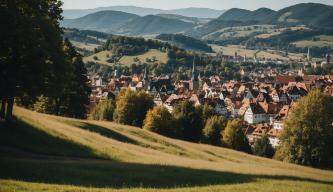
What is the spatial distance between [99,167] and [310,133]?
46.1 metres

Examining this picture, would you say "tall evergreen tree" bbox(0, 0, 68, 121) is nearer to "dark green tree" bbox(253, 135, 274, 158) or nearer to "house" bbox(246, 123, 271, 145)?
"dark green tree" bbox(253, 135, 274, 158)

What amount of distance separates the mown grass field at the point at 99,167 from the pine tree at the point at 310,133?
22461 mm

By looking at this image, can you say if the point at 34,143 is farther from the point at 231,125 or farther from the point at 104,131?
the point at 231,125

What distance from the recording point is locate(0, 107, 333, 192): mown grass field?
2581 cm

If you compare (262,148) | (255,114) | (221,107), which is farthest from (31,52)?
(221,107)

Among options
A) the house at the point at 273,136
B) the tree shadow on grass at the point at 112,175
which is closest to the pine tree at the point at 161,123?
the house at the point at 273,136

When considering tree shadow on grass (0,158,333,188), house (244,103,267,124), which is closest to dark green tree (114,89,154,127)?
tree shadow on grass (0,158,333,188)

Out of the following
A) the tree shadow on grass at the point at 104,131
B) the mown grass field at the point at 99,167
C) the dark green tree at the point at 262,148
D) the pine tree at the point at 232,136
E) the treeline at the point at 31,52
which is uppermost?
the treeline at the point at 31,52

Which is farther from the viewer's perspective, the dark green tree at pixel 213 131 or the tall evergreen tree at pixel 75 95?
the dark green tree at pixel 213 131

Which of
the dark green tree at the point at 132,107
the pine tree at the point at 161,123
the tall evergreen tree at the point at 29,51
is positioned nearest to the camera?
→ the tall evergreen tree at the point at 29,51

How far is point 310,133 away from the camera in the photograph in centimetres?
6931

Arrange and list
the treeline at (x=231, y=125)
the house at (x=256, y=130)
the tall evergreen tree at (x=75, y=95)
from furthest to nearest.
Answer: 1. the house at (x=256, y=130)
2. the treeline at (x=231, y=125)
3. the tall evergreen tree at (x=75, y=95)

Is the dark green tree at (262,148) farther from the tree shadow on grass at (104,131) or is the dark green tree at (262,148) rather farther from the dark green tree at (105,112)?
the tree shadow on grass at (104,131)

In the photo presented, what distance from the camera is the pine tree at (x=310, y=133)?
68.9m
